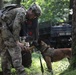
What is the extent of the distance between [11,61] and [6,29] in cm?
86

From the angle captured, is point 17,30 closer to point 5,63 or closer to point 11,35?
point 11,35

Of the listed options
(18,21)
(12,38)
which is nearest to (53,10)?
(12,38)

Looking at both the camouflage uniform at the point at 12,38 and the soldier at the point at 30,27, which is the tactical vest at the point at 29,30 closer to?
the soldier at the point at 30,27

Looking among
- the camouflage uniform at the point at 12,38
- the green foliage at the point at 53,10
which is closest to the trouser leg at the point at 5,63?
the camouflage uniform at the point at 12,38

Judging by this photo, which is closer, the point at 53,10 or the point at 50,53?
the point at 50,53

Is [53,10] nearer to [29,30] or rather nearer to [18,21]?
[29,30]

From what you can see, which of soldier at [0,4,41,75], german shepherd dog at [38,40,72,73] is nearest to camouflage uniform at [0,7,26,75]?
soldier at [0,4,41,75]

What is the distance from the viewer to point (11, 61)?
21.7 feet

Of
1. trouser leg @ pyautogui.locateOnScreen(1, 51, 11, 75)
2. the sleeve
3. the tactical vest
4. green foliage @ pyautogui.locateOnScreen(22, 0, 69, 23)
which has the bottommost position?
green foliage @ pyautogui.locateOnScreen(22, 0, 69, 23)

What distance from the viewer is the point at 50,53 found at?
319 inches

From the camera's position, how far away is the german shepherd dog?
789 cm

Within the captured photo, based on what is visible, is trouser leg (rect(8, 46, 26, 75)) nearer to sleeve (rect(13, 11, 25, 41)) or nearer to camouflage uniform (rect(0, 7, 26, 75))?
camouflage uniform (rect(0, 7, 26, 75))

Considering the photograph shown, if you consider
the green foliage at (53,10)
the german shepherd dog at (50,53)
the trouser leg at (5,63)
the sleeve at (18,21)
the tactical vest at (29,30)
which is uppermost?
the sleeve at (18,21)

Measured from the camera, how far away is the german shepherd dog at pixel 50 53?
7887 mm
